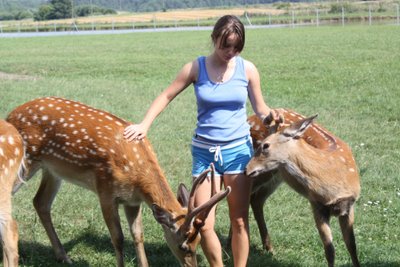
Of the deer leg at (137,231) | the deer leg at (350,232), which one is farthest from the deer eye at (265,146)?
the deer leg at (137,231)

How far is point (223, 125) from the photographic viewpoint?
17.3 ft

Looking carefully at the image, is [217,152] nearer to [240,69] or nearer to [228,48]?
→ [240,69]

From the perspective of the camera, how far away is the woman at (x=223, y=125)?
5219 mm

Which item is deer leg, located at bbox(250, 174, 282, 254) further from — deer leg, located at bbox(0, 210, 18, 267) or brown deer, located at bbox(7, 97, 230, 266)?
deer leg, located at bbox(0, 210, 18, 267)

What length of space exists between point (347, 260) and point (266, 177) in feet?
3.45

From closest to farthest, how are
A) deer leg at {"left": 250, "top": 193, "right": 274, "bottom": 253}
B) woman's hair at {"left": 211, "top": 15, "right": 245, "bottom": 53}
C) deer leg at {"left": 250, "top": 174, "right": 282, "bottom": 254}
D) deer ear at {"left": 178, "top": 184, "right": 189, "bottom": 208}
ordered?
1. woman's hair at {"left": 211, "top": 15, "right": 245, "bottom": 53}
2. deer ear at {"left": 178, "top": 184, "right": 189, "bottom": 208}
3. deer leg at {"left": 250, "top": 174, "right": 282, "bottom": 254}
4. deer leg at {"left": 250, "top": 193, "right": 274, "bottom": 253}

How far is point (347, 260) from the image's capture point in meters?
6.11

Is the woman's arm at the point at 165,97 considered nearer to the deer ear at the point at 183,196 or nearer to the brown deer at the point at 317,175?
the deer ear at the point at 183,196

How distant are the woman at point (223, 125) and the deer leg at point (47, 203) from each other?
1.62 metres

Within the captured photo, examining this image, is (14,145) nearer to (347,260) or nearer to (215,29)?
(215,29)

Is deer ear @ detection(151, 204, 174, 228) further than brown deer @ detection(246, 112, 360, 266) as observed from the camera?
No

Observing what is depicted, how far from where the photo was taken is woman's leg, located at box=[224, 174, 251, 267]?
5.35 m

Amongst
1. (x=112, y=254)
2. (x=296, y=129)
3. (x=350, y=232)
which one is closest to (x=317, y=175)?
(x=296, y=129)

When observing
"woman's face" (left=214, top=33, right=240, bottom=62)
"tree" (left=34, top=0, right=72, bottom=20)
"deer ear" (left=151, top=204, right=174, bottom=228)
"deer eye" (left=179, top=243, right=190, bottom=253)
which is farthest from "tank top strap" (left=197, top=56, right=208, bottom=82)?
"tree" (left=34, top=0, right=72, bottom=20)
